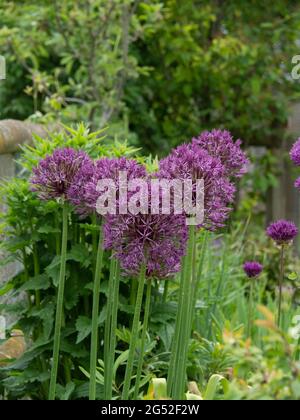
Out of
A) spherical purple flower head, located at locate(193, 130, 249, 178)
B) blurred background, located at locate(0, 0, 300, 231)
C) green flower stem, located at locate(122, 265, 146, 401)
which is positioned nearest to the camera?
green flower stem, located at locate(122, 265, 146, 401)

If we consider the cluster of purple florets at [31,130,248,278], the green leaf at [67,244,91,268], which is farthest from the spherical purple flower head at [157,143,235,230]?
the green leaf at [67,244,91,268]

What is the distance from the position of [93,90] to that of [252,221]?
10.00ft

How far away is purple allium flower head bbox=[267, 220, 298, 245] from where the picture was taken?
8.64ft

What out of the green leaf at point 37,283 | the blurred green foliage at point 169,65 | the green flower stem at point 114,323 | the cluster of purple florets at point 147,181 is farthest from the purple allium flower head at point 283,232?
the blurred green foliage at point 169,65

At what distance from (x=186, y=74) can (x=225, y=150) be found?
6.07m

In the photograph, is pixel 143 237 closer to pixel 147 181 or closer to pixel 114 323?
pixel 147 181

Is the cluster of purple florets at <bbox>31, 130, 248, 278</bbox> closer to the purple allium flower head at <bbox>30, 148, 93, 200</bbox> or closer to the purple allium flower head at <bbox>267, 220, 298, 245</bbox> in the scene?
the purple allium flower head at <bbox>30, 148, 93, 200</bbox>

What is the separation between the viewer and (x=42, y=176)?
2.18 metres

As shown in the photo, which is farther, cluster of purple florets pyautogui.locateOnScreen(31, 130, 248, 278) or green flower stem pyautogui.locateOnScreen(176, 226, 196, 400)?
green flower stem pyautogui.locateOnScreen(176, 226, 196, 400)

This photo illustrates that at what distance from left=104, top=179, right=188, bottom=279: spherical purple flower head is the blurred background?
498 cm

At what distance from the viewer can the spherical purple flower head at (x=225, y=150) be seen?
7.51 ft

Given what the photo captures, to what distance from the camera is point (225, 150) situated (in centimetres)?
229

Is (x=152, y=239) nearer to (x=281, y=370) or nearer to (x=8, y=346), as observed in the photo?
(x=281, y=370)
